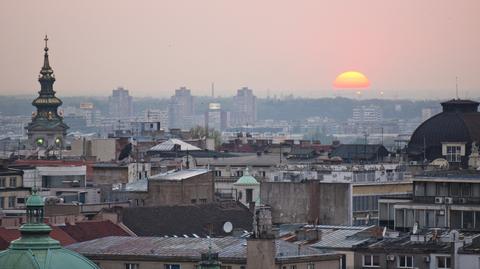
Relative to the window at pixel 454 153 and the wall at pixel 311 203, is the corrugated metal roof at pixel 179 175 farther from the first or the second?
the window at pixel 454 153

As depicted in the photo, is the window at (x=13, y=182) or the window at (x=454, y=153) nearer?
the window at (x=13, y=182)

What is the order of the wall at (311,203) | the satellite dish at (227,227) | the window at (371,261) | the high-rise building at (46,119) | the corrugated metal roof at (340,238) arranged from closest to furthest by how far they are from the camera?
the window at (371,261) < the corrugated metal roof at (340,238) < the satellite dish at (227,227) < the wall at (311,203) < the high-rise building at (46,119)

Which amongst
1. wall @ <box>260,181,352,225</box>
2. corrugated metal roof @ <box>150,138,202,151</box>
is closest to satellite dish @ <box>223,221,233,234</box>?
wall @ <box>260,181,352,225</box>

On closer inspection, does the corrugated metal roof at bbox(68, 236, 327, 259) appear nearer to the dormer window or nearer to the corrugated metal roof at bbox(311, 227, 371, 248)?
the corrugated metal roof at bbox(311, 227, 371, 248)

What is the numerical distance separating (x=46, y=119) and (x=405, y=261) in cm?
12928

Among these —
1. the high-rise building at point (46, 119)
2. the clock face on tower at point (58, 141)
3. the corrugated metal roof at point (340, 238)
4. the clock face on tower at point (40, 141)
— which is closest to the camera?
the corrugated metal roof at point (340, 238)

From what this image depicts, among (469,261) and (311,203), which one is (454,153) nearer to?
(311,203)

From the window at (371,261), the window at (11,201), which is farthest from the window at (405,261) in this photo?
the window at (11,201)

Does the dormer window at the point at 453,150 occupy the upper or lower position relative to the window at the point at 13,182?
upper

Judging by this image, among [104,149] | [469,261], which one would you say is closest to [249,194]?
[469,261]

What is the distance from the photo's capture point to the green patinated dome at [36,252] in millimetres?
52469

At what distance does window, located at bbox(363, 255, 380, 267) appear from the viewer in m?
69.6

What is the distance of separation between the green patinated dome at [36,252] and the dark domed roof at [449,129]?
67088 millimetres

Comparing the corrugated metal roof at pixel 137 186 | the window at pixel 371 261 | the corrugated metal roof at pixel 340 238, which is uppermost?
the corrugated metal roof at pixel 137 186
